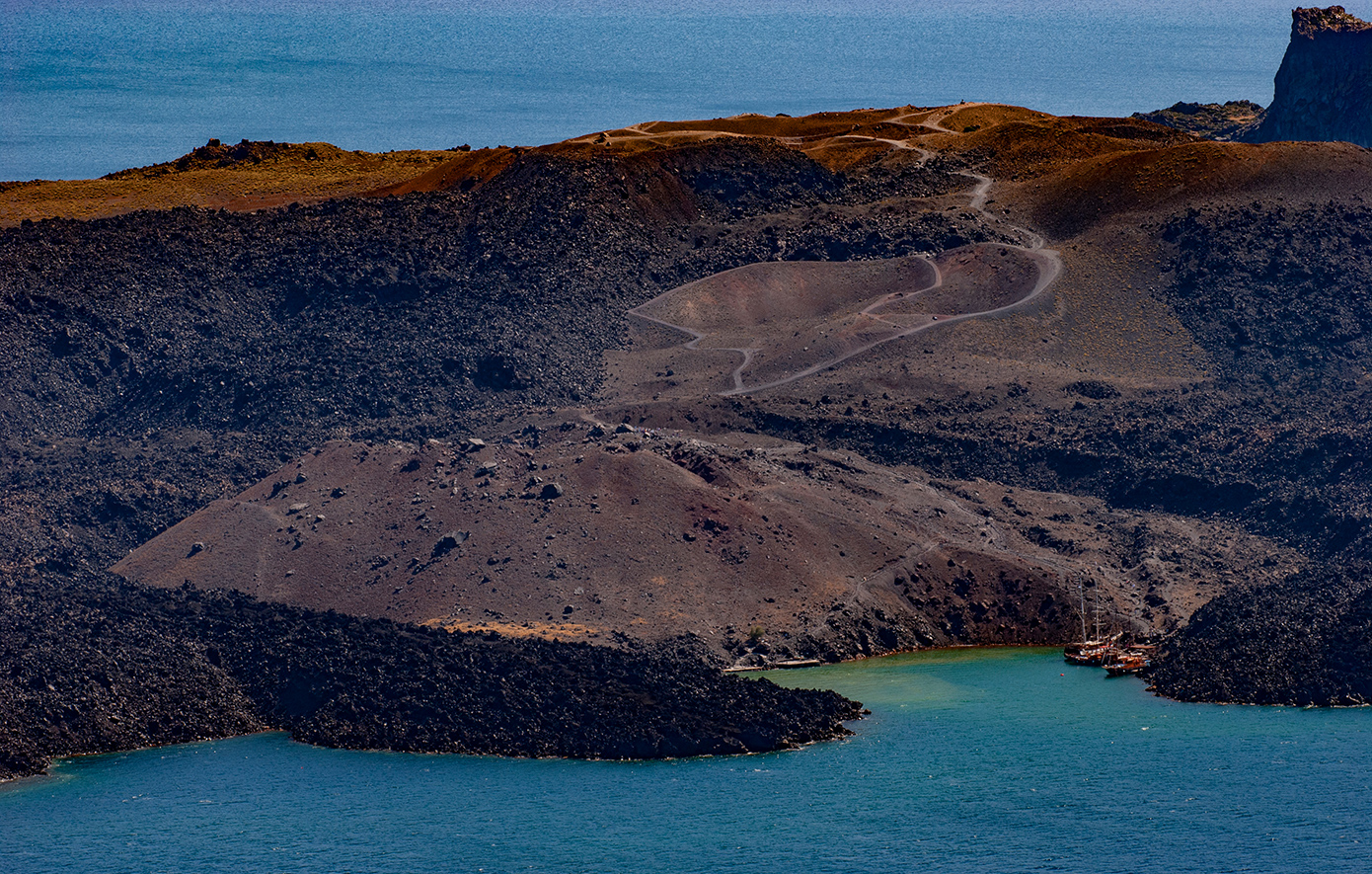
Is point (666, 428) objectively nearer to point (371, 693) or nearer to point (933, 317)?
point (933, 317)

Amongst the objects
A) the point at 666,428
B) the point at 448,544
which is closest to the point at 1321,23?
the point at 666,428

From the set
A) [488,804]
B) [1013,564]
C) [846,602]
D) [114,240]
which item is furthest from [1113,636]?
[114,240]

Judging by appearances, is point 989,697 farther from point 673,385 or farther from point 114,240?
point 114,240

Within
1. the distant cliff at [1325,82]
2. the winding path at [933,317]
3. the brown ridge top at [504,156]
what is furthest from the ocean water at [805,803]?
the distant cliff at [1325,82]

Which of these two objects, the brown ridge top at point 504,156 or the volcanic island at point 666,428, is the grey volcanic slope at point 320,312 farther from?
the brown ridge top at point 504,156

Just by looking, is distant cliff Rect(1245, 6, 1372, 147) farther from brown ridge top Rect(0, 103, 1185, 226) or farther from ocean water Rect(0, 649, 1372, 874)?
ocean water Rect(0, 649, 1372, 874)

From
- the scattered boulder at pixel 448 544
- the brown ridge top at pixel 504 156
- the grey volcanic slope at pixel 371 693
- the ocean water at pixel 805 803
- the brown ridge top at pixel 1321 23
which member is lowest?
the ocean water at pixel 805 803

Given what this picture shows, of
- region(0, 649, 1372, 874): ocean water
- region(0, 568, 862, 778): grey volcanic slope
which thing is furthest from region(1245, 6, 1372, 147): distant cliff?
region(0, 568, 862, 778): grey volcanic slope
